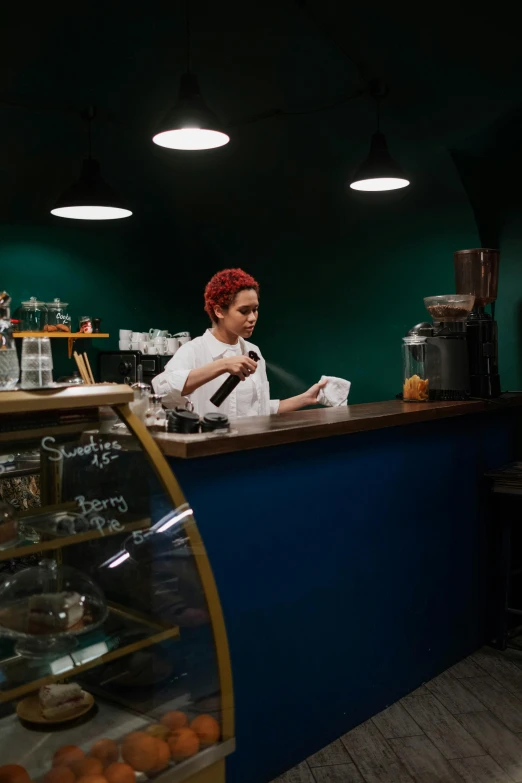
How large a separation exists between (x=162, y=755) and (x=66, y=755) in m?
0.21

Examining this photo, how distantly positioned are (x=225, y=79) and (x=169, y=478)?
154 inches

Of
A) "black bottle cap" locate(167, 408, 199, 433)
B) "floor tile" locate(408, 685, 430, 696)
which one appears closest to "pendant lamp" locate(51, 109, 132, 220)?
"black bottle cap" locate(167, 408, 199, 433)

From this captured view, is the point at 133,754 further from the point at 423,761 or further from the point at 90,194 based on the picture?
the point at 90,194

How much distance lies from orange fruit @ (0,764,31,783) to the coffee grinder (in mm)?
2571

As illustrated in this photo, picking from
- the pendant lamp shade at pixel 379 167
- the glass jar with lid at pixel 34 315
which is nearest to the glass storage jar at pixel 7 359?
the pendant lamp shade at pixel 379 167

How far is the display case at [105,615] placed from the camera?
1490mm

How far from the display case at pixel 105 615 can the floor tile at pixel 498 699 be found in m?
1.42

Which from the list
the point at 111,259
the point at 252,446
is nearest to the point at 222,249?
the point at 111,259

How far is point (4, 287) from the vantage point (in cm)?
532

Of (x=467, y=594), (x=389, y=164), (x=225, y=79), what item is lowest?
(x=467, y=594)

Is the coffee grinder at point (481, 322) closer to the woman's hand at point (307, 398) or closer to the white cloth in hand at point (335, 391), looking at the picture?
the white cloth in hand at point (335, 391)

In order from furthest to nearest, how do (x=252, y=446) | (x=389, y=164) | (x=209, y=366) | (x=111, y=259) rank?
(x=111, y=259) < (x=389, y=164) < (x=209, y=366) < (x=252, y=446)

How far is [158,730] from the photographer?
5.24 ft

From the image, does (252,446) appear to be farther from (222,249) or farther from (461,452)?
(222,249)
